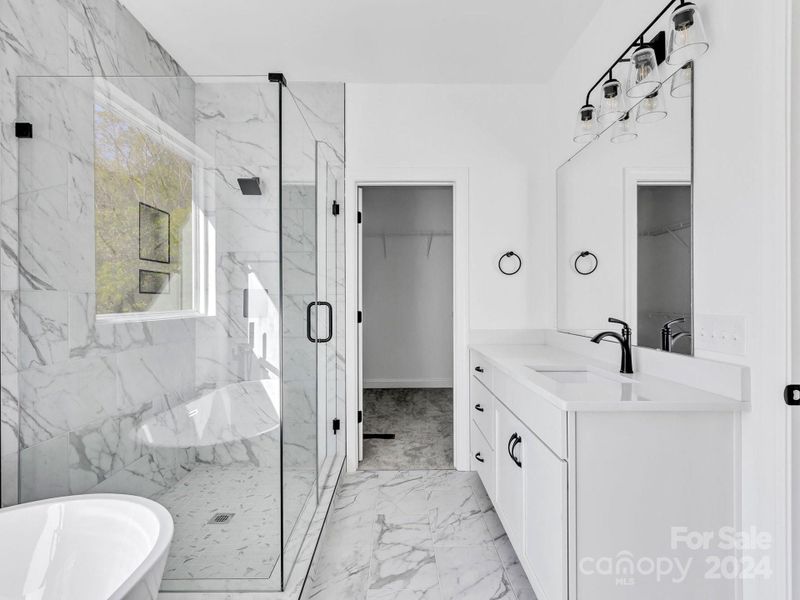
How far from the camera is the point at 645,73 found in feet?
5.42

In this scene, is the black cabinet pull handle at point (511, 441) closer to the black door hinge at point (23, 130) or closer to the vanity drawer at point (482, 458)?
the vanity drawer at point (482, 458)

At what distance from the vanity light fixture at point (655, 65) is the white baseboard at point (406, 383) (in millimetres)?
3665

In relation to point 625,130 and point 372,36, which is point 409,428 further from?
point 372,36

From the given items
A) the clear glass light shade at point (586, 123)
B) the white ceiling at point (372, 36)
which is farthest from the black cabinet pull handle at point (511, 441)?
the white ceiling at point (372, 36)

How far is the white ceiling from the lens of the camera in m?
2.20

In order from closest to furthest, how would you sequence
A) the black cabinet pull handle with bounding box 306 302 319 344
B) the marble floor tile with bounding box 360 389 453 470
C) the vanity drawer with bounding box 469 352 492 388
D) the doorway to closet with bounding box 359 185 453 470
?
the black cabinet pull handle with bounding box 306 302 319 344, the vanity drawer with bounding box 469 352 492 388, the marble floor tile with bounding box 360 389 453 470, the doorway to closet with bounding box 359 185 453 470

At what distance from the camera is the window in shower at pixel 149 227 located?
1.58m

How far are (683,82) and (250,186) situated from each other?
62.7 inches

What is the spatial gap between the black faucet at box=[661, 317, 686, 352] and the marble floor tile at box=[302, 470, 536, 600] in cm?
109

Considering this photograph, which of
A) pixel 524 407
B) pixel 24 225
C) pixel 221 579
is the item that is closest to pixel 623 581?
pixel 524 407

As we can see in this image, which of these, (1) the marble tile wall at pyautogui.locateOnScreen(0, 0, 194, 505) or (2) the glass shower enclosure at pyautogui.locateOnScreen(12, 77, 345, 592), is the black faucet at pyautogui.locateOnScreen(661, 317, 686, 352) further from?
(1) the marble tile wall at pyautogui.locateOnScreen(0, 0, 194, 505)

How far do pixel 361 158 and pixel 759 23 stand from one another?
2.12 m

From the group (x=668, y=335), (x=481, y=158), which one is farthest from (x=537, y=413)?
(x=481, y=158)

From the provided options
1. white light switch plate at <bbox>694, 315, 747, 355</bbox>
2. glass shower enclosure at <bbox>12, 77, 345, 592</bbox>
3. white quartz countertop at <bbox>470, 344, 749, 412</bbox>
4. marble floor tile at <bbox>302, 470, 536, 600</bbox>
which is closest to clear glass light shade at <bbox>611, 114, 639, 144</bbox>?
white light switch plate at <bbox>694, 315, 747, 355</bbox>
